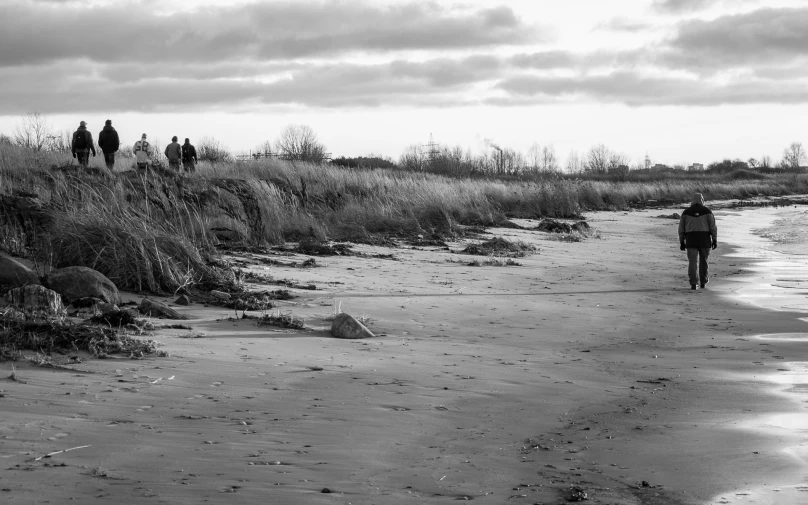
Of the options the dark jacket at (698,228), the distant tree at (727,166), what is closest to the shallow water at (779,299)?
the dark jacket at (698,228)

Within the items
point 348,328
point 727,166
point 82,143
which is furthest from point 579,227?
Answer: point 727,166

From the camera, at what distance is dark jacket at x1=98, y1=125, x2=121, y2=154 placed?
24.1 metres

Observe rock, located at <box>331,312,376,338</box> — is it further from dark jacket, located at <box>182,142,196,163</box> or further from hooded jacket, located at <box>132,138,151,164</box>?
dark jacket, located at <box>182,142,196,163</box>

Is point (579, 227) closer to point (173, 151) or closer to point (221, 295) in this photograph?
point (173, 151)

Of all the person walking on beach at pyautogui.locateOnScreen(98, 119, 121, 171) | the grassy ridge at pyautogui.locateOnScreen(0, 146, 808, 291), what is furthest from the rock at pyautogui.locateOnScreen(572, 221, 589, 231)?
the person walking on beach at pyautogui.locateOnScreen(98, 119, 121, 171)

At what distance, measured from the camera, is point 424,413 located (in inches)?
227

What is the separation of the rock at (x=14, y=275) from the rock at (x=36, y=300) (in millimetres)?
677

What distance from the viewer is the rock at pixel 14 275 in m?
8.69

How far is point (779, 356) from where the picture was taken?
8.23 metres

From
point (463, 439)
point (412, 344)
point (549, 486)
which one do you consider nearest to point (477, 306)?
point (412, 344)

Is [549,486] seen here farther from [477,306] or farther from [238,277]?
[238,277]

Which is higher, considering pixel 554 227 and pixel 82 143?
pixel 82 143

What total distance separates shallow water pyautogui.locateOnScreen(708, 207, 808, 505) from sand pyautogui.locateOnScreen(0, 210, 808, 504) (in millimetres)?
31

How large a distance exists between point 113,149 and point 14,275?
16345mm
